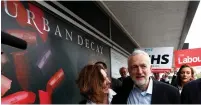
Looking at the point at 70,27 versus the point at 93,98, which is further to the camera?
the point at 70,27

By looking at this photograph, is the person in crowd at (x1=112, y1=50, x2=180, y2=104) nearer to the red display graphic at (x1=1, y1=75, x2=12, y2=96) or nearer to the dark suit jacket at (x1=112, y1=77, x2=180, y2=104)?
the dark suit jacket at (x1=112, y1=77, x2=180, y2=104)

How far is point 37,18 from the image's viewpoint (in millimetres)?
3141

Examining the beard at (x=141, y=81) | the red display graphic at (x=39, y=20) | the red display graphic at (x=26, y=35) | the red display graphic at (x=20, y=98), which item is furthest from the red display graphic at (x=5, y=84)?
the beard at (x=141, y=81)

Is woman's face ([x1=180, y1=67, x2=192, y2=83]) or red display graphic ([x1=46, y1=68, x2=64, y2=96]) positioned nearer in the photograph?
red display graphic ([x1=46, y1=68, x2=64, y2=96])

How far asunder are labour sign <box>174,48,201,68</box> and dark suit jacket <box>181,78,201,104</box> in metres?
4.28

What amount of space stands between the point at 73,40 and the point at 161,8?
2.86 metres

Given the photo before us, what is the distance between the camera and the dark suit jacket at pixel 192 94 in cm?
222

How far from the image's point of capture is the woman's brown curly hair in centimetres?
186

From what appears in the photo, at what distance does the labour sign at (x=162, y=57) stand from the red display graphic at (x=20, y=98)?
494 cm

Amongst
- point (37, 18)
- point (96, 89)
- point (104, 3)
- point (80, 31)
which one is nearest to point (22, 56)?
point (37, 18)

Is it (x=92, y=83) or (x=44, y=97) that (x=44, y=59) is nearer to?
(x=44, y=97)

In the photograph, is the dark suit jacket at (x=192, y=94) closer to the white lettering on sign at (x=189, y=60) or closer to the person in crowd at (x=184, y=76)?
the person in crowd at (x=184, y=76)

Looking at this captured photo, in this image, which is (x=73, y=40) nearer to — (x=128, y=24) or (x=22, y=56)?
(x=22, y=56)

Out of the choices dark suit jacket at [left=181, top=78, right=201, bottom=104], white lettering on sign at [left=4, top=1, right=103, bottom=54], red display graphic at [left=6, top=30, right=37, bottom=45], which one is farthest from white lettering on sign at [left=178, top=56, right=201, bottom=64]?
red display graphic at [left=6, top=30, right=37, bottom=45]
